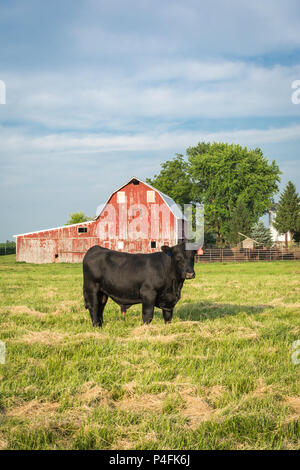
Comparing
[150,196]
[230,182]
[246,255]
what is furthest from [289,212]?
[150,196]

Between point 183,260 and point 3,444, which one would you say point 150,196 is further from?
point 3,444

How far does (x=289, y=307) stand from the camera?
369 inches

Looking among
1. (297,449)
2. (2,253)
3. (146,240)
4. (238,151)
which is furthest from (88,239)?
(297,449)

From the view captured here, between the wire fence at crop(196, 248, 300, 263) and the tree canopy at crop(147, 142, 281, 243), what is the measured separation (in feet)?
53.2

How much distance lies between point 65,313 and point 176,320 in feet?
8.14

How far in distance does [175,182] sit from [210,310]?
49226 millimetres

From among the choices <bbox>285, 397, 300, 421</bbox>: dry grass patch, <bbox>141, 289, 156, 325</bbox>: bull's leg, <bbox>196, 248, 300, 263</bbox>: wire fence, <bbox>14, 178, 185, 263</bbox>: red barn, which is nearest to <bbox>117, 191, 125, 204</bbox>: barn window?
<bbox>14, 178, 185, 263</bbox>: red barn

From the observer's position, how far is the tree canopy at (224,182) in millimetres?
57156

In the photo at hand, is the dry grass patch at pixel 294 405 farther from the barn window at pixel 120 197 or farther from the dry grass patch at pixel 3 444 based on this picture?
the barn window at pixel 120 197

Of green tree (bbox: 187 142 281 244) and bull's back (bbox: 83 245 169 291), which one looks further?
green tree (bbox: 187 142 281 244)

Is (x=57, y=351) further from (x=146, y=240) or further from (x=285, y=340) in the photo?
(x=146, y=240)

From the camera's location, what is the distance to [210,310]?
9.12 meters

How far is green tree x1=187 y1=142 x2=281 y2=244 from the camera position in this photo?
5744 cm

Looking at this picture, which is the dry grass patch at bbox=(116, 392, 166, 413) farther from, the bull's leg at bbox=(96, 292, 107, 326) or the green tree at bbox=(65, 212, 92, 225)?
the green tree at bbox=(65, 212, 92, 225)
